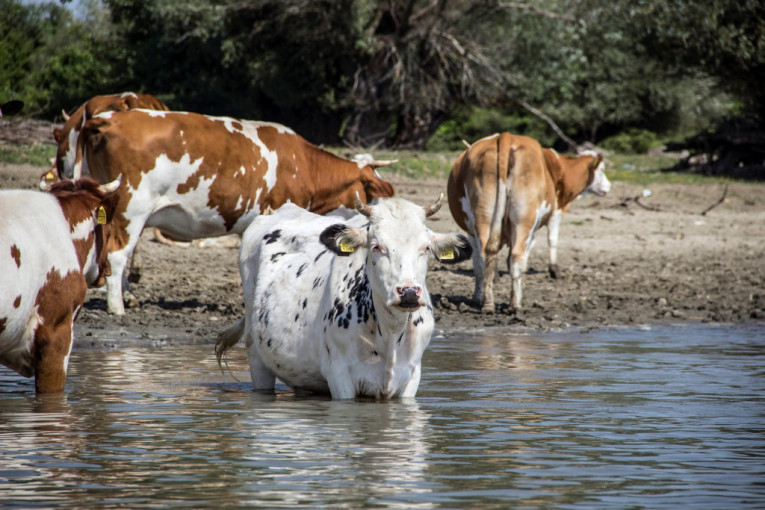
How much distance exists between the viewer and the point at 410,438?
6395 millimetres

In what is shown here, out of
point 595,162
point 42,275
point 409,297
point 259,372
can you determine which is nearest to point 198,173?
point 259,372

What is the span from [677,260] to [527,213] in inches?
181

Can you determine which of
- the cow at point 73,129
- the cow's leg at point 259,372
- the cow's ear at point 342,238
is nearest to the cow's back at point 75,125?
the cow at point 73,129

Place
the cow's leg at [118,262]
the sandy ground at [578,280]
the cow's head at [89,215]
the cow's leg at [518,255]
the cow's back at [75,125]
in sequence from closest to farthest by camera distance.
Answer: the cow's head at [89,215] < the cow's leg at [118,262] < the sandy ground at [578,280] < the cow's leg at [518,255] < the cow's back at [75,125]

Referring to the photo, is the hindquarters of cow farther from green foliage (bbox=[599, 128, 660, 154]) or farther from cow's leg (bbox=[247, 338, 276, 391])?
green foliage (bbox=[599, 128, 660, 154])

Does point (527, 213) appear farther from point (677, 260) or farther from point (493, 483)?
point (493, 483)

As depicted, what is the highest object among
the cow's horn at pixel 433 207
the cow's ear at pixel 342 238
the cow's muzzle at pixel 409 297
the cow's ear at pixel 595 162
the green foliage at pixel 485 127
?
the green foliage at pixel 485 127

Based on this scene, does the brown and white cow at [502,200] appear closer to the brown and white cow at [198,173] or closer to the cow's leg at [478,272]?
the cow's leg at [478,272]

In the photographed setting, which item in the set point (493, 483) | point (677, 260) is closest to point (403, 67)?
point (677, 260)

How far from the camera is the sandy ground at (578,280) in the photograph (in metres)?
12.1

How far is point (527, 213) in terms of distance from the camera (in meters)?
A: 13.2

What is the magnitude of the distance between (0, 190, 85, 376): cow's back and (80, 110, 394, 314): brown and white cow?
453 cm

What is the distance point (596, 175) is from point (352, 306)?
42.6 ft

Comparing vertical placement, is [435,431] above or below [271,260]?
below
